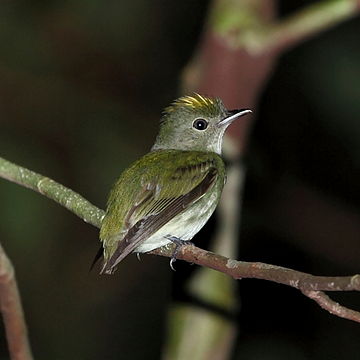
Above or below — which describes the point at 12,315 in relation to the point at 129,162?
below

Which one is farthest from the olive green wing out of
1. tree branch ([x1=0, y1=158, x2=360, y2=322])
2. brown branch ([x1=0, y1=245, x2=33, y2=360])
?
brown branch ([x1=0, y1=245, x2=33, y2=360])

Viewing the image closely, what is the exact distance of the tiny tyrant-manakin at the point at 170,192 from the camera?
155 inches

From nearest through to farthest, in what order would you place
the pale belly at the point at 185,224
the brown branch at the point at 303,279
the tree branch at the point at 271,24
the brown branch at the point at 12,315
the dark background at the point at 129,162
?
1. the brown branch at the point at 303,279
2. the brown branch at the point at 12,315
3. the pale belly at the point at 185,224
4. the tree branch at the point at 271,24
5. the dark background at the point at 129,162

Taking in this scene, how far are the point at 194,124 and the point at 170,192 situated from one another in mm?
802

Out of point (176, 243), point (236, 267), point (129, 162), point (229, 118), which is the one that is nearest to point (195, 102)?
point (229, 118)

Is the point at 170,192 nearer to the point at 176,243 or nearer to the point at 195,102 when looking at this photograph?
the point at 176,243

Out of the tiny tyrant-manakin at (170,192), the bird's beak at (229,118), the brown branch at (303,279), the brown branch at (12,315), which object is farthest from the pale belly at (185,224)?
the brown branch at (303,279)

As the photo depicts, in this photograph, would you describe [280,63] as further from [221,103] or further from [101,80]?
[221,103]

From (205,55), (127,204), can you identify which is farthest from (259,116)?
(127,204)

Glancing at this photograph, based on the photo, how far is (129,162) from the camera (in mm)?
7727

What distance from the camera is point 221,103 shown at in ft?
16.0

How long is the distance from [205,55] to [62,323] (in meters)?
3.44

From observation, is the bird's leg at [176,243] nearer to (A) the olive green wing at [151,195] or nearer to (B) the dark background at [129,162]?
(A) the olive green wing at [151,195]

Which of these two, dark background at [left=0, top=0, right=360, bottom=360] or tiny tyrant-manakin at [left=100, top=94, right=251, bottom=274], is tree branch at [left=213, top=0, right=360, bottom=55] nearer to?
tiny tyrant-manakin at [left=100, top=94, right=251, bottom=274]
